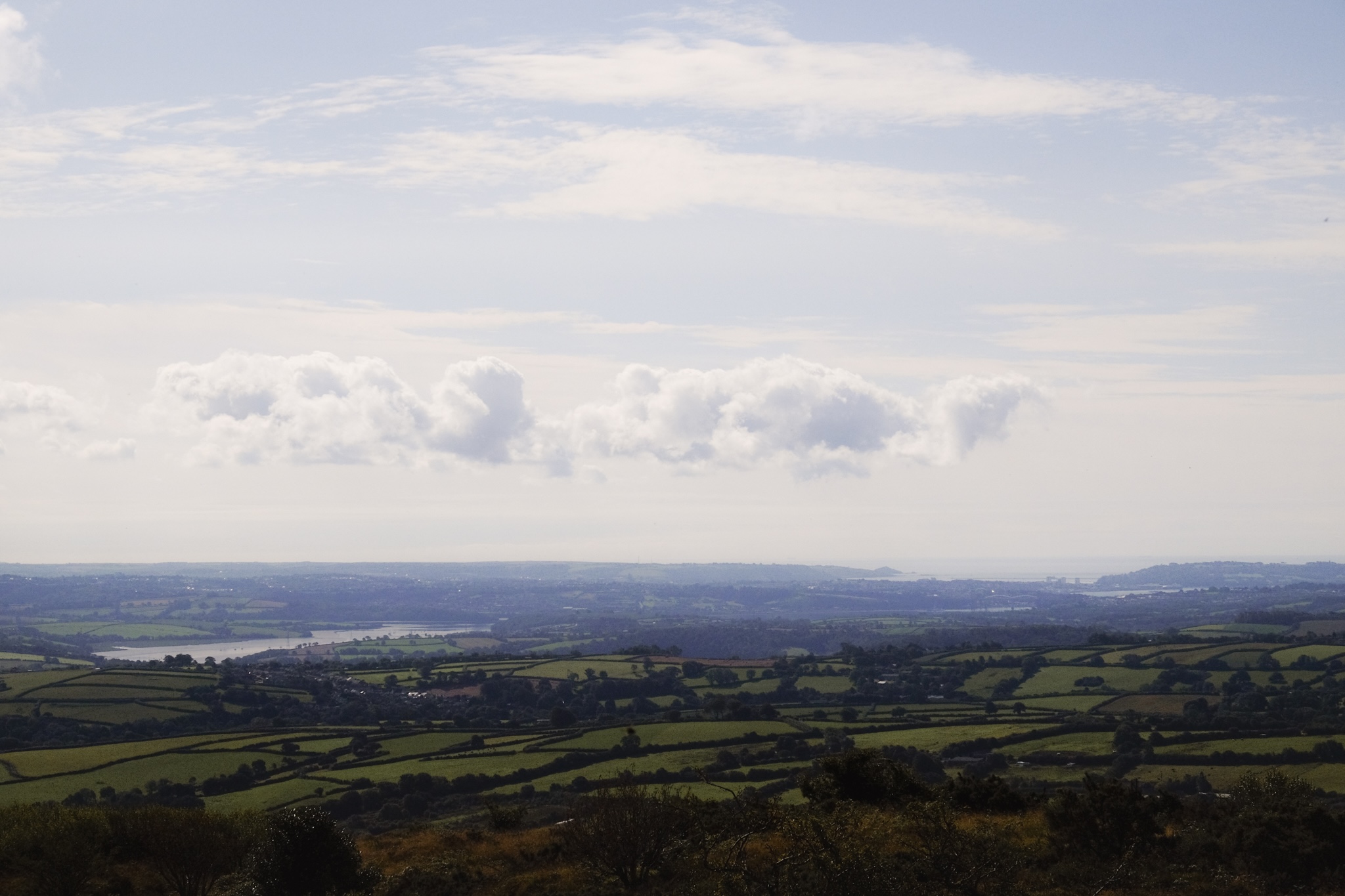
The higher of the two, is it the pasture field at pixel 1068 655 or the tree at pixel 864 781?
the tree at pixel 864 781

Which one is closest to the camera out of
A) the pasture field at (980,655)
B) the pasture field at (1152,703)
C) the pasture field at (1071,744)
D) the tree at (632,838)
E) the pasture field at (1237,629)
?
the tree at (632,838)

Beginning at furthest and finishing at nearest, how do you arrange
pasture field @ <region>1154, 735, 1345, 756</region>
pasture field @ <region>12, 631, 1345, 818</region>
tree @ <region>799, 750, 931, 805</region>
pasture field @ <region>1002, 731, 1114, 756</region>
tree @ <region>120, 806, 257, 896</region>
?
pasture field @ <region>1002, 731, 1114, 756</region>
pasture field @ <region>12, 631, 1345, 818</region>
pasture field @ <region>1154, 735, 1345, 756</region>
tree @ <region>799, 750, 931, 805</region>
tree @ <region>120, 806, 257, 896</region>

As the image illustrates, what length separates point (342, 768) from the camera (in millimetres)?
74062

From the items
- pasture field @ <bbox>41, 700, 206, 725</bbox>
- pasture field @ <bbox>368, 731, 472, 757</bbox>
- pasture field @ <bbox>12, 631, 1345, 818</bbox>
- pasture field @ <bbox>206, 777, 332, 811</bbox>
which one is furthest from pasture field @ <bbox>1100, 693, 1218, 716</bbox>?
pasture field @ <bbox>41, 700, 206, 725</bbox>

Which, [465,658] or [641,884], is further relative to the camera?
[465,658]

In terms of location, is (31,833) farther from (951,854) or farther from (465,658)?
(465,658)

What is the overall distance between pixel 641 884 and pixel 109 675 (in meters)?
109

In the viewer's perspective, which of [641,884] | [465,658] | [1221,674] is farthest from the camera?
[465,658]

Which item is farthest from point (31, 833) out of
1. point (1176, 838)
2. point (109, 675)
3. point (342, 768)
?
point (109, 675)

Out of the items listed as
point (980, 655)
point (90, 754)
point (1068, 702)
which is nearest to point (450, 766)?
point (90, 754)

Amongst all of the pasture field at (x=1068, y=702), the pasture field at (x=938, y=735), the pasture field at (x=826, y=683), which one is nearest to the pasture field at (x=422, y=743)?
the pasture field at (x=938, y=735)

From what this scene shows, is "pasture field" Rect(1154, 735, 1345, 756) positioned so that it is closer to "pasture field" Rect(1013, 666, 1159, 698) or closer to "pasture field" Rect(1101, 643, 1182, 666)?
"pasture field" Rect(1013, 666, 1159, 698)

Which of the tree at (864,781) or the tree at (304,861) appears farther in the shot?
the tree at (864,781)

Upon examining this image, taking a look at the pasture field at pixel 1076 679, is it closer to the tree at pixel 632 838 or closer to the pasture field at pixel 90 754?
the pasture field at pixel 90 754
